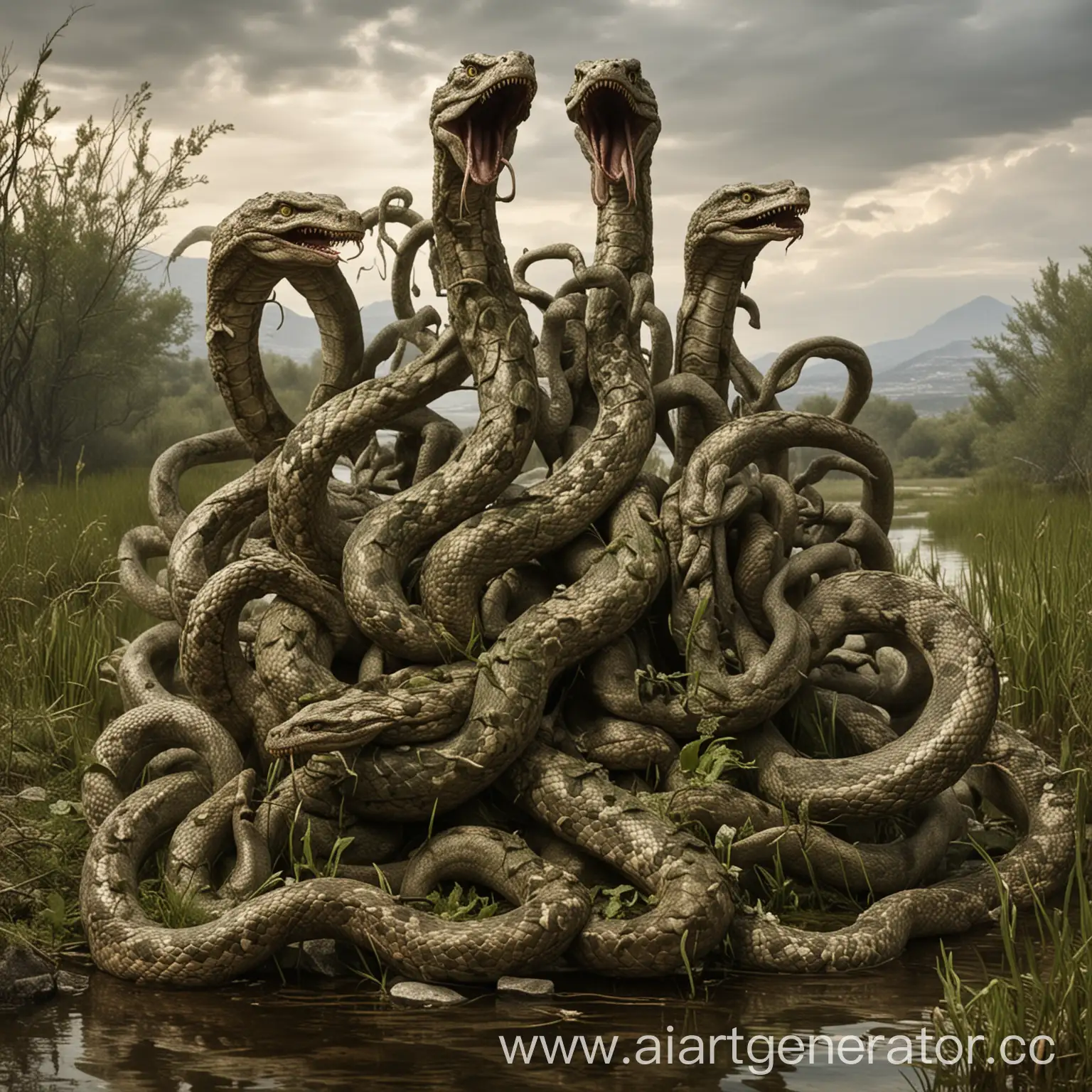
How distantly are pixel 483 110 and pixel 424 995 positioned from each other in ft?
13.2

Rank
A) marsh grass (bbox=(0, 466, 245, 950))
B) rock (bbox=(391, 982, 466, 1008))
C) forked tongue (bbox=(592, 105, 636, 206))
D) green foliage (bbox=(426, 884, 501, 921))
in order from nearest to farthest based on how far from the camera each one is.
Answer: rock (bbox=(391, 982, 466, 1008))
green foliage (bbox=(426, 884, 501, 921))
marsh grass (bbox=(0, 466, 245, 950))
forked tongue (bbox=(592, 105, 636, 206))

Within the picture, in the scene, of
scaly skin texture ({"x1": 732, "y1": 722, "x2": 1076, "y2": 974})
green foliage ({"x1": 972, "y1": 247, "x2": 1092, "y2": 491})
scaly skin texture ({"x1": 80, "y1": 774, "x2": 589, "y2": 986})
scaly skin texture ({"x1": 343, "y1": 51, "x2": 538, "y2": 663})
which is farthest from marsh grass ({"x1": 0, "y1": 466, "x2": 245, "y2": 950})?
green foliage ({"x1": 972, "y1": 247, "x2": 1092, "y2": 491})

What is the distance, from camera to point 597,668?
7500 millimetres

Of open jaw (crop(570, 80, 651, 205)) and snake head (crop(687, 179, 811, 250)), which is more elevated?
open jaw (crop(570, 80, 651, 205))

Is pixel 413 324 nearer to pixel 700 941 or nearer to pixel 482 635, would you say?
pixel 482 635

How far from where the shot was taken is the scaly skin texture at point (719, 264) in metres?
8.12

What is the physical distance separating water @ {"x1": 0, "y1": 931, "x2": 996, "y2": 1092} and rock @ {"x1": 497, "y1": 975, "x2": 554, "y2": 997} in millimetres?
45

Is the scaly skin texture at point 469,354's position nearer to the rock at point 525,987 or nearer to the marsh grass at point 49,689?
the rock at point 525,987

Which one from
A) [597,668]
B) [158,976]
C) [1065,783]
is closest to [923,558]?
[1065,783]

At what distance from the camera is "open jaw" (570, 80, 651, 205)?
8102 millimetres

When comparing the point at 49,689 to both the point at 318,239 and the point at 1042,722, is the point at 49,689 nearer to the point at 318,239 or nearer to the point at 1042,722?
the point at 318,239

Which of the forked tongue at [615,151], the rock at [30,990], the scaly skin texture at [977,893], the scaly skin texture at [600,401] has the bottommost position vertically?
the scaly skin texture at [977,893]

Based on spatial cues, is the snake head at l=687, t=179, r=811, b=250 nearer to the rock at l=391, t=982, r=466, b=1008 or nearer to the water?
the water

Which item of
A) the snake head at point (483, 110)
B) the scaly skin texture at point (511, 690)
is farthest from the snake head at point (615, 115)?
the scaly skin texture at point (511, 690)
